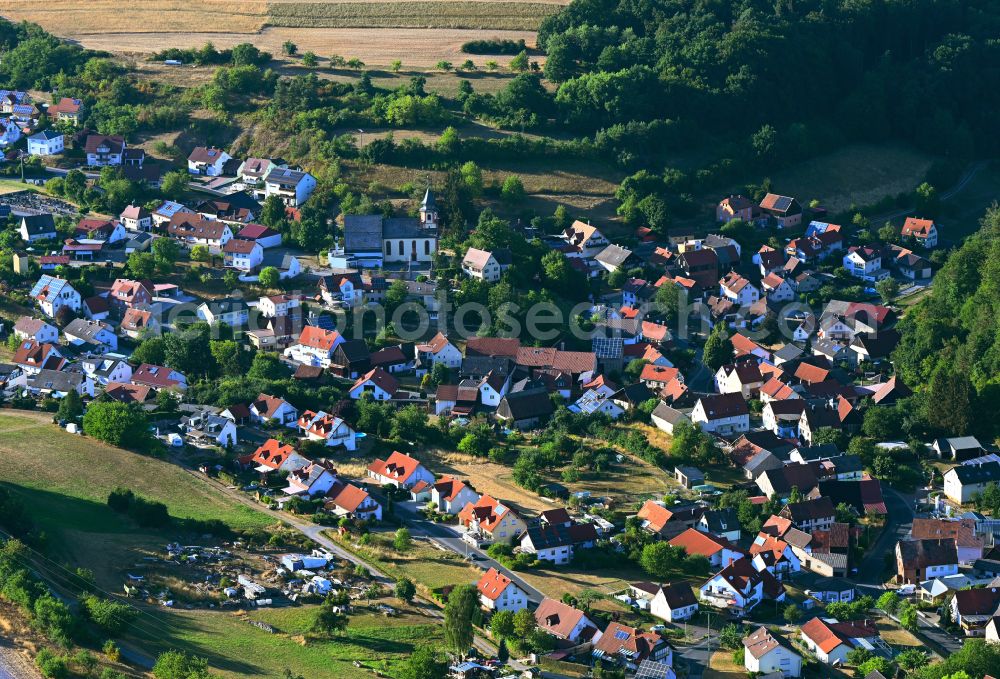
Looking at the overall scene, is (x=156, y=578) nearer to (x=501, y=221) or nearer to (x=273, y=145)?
(x=501, y=221)

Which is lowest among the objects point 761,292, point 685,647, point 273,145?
point 685,647

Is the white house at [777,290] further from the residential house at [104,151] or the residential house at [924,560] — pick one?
the residential house at [104,151]

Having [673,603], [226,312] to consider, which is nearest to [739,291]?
[226,312]

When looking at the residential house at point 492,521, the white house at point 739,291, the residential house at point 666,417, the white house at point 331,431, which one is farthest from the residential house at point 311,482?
the white house at point 739,291

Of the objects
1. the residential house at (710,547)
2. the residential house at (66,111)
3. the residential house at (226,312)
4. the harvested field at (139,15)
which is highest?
Answer: the harvested field at (139,15)

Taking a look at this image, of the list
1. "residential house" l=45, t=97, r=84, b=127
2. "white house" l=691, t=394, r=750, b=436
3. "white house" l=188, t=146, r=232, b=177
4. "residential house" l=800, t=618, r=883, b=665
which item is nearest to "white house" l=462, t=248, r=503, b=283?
"white house" l=691, t=394, r=750, b=436

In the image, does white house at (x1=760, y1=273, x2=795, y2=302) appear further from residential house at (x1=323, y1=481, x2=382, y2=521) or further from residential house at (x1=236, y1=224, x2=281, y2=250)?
residential house at (x1=323, y1=481, x2=382, y2=521)

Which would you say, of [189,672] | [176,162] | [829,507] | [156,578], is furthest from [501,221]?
[189,672]
